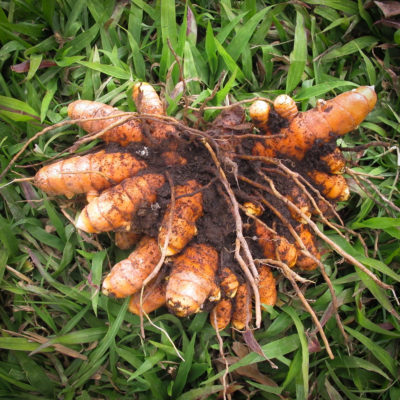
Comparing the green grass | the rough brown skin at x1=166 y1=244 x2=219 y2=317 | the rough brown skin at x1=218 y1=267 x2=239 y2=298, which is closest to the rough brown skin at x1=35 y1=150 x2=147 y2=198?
the green grass

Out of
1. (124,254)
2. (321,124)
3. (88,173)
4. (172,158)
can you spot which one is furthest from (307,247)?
(88,173)

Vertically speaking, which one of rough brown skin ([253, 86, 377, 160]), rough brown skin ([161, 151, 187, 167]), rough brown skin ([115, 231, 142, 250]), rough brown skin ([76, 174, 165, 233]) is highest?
rough brown skin ([253, 86, 377, 160])

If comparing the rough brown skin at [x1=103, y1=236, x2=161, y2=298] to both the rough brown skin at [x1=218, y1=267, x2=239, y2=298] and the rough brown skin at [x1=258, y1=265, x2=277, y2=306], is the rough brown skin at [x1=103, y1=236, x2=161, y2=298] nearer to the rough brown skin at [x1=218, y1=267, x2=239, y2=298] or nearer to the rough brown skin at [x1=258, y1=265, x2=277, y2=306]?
the rough brown skin at [x1=218, y1=267, x2=239, y2=298]

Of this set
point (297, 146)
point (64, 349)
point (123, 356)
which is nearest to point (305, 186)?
point (297, 146)

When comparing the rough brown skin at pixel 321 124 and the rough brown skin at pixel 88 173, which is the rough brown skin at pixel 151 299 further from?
the rough brown skin at pixel 321 124

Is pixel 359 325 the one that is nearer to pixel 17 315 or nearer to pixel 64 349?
pixel 64 349

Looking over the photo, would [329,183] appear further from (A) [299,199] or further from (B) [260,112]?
(B) [260,112]

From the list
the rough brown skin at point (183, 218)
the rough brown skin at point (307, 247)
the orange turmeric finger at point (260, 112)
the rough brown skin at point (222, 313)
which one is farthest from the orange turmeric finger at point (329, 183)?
the rough brown skin at point (222, 313)
